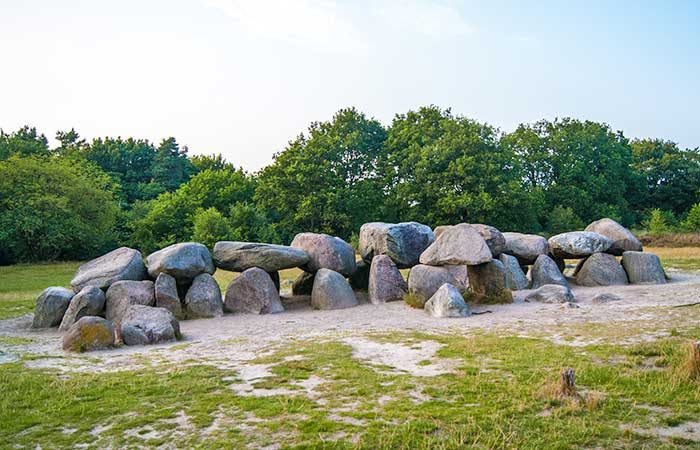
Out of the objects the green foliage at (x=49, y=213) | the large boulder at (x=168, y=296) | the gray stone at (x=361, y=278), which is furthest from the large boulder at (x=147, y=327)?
the green foliage at (x=49, y=213)

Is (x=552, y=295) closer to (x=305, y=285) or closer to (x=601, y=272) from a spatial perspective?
(x=601, y=272)

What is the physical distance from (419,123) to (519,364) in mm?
35264

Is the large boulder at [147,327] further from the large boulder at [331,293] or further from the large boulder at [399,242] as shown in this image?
the large boulder at [399,242]

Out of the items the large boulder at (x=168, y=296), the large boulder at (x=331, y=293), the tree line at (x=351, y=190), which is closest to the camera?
the large boulder at (x=168, y=296)

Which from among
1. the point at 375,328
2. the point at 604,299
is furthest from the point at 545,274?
A: the point at 375,328

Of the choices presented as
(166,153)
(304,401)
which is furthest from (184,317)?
(166,153)

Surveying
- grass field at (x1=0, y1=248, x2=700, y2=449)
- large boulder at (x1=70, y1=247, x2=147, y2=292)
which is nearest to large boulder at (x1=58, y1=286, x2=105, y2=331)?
large boulder at (x1=70, y1=247, x2=147, y2=292)

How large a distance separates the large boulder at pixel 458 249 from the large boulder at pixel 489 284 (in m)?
0.54

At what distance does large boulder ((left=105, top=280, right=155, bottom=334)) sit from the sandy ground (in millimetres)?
1118

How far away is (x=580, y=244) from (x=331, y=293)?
783 cm

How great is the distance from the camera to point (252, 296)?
14.1 meters

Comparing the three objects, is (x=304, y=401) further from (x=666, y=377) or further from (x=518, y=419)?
(x=666, y=377)

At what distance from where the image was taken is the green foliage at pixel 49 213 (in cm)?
3138

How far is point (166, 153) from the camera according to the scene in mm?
54188
